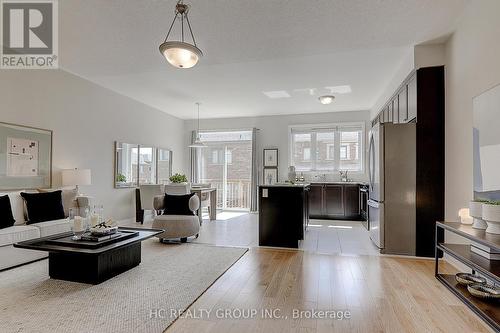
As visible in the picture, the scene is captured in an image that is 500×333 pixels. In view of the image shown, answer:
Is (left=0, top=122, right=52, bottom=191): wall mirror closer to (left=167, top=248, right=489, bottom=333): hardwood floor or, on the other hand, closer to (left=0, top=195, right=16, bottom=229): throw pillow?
(left=0, top=195, right=16, bottom=229): throw pillow

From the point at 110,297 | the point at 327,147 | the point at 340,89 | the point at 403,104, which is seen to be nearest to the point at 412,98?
the point at 403,104

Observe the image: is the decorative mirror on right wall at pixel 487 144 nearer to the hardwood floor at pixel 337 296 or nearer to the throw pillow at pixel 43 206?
the hardwood floor at pixel 337 296

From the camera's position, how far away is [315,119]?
7.88 metres

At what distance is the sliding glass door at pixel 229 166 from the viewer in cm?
854

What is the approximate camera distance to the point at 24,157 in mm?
4102

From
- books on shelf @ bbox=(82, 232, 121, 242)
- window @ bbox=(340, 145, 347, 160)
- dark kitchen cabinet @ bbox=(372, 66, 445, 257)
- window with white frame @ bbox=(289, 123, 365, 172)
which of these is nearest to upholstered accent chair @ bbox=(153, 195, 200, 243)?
books on shelf @ bbox=(82, 232, 121, 242)

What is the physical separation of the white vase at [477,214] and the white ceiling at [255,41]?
197 centimetres

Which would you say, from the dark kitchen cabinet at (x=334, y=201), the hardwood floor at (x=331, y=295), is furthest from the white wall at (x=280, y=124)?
the hardwood floor at (x=331, y=295)

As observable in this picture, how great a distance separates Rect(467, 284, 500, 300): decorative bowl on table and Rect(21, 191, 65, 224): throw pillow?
4873mm

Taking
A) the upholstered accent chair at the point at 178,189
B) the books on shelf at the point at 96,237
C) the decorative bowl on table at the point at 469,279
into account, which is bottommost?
the decorative bowl on table at the point at 469,279

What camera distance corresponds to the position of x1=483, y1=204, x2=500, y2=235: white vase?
207 centimetres

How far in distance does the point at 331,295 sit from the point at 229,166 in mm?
6373

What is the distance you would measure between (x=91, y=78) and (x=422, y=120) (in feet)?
18.1

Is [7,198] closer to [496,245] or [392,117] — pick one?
[496,245]
